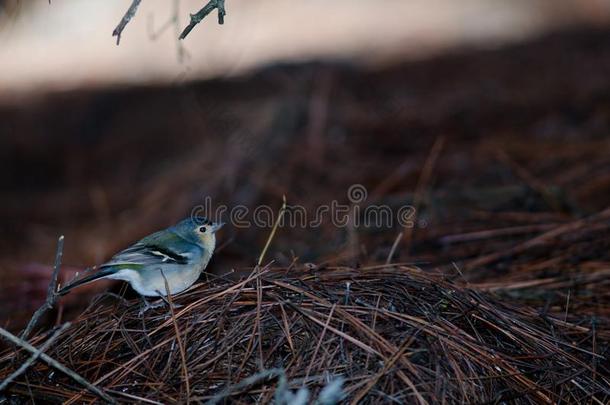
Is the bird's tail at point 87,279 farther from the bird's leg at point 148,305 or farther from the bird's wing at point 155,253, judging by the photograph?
the bird's leg at point 148,305

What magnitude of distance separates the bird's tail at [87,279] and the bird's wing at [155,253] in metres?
0.03

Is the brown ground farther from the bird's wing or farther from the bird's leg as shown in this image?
the bird's leg

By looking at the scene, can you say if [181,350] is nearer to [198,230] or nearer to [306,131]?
[198,230]

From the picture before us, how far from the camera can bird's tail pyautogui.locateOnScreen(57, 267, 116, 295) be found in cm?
319

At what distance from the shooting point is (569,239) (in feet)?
14.4

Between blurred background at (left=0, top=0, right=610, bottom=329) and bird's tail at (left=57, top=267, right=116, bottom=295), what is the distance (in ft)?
3.20

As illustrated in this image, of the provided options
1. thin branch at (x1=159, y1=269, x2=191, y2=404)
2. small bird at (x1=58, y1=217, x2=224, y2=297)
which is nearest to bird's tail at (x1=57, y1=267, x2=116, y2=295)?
small bird at (x1=58, y1=217, x2=224, y2=297)

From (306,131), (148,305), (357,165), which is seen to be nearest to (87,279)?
(148,305)

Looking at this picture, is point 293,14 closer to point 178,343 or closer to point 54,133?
point 54,133

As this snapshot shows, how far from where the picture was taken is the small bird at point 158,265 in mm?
3461

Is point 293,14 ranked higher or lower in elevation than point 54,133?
higher

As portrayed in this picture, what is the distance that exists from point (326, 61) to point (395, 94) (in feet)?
4.05

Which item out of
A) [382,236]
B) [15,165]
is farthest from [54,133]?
[382,236]

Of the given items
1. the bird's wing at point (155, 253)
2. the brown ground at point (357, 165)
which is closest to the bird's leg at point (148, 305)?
the bird's wing at point (155, 253)
